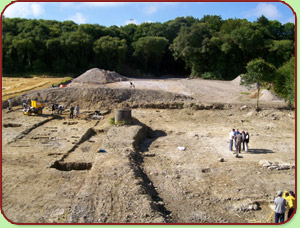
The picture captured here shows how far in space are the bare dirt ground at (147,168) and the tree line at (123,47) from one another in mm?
22937

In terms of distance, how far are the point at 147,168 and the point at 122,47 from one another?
3764cm

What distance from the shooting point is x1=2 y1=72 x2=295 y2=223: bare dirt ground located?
9461mm

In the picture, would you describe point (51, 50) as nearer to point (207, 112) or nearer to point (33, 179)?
point (207, 112)

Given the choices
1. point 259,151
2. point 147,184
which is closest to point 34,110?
point 147,184

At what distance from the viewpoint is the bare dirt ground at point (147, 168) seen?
31.0 feet

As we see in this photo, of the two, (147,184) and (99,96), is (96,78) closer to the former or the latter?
(99,96)

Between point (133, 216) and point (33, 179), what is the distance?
5209mm

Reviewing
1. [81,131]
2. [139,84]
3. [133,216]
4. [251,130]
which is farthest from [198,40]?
[133,216]

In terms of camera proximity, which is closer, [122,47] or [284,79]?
[284,79]

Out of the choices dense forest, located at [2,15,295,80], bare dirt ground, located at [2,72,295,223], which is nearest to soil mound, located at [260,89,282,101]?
bare dirt ground, located at [2,72,295,223]

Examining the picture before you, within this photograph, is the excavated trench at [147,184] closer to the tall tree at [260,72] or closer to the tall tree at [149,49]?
the tall tree at [260,72]

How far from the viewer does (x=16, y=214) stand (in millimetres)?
9156

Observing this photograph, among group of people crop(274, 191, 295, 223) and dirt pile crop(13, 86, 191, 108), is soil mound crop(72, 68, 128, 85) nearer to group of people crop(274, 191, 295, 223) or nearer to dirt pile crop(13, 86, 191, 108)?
dirt pile crop(13, 86, 191, 108)

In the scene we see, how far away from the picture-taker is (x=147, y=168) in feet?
44.2
